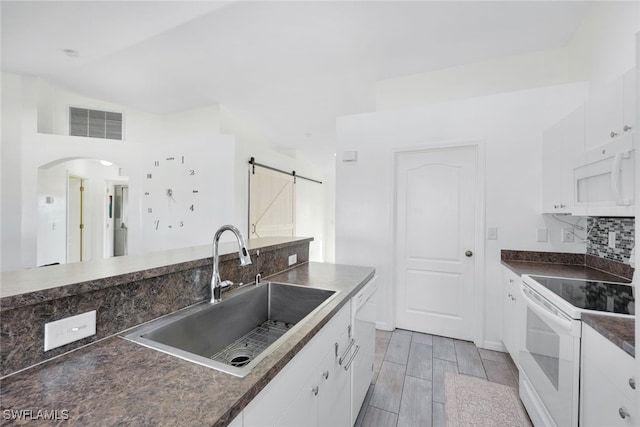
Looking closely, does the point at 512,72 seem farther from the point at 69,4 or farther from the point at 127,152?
→ the point at 127,152

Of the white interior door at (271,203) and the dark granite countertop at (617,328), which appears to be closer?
the dark granite countertop at (617,328)

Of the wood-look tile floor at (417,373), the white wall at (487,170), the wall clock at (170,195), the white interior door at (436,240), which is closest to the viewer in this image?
the wood-look tile floor at (417,373)

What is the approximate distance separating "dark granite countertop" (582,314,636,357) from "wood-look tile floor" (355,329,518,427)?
1.12 metres

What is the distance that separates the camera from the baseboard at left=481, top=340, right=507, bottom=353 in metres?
2.63

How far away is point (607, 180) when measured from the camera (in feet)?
5.34

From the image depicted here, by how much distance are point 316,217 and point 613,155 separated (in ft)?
21.1

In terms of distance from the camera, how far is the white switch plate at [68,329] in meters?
0.76

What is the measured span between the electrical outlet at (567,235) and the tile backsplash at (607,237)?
116 mm

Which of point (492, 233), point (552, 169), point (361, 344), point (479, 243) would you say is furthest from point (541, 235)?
point (361, 344)

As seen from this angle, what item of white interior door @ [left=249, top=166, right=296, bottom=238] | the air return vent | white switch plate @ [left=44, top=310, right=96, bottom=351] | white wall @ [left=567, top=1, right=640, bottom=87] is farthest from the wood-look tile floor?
the air return vent

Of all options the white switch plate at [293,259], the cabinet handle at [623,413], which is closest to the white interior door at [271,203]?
the white switch plate at [293,259]

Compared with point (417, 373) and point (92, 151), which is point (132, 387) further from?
point (92, 151)

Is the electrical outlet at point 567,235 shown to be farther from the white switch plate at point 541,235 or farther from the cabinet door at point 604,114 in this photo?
the cabinet door at point 604,114

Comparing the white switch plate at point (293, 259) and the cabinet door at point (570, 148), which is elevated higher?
the cabinet door at point (570, 148)
